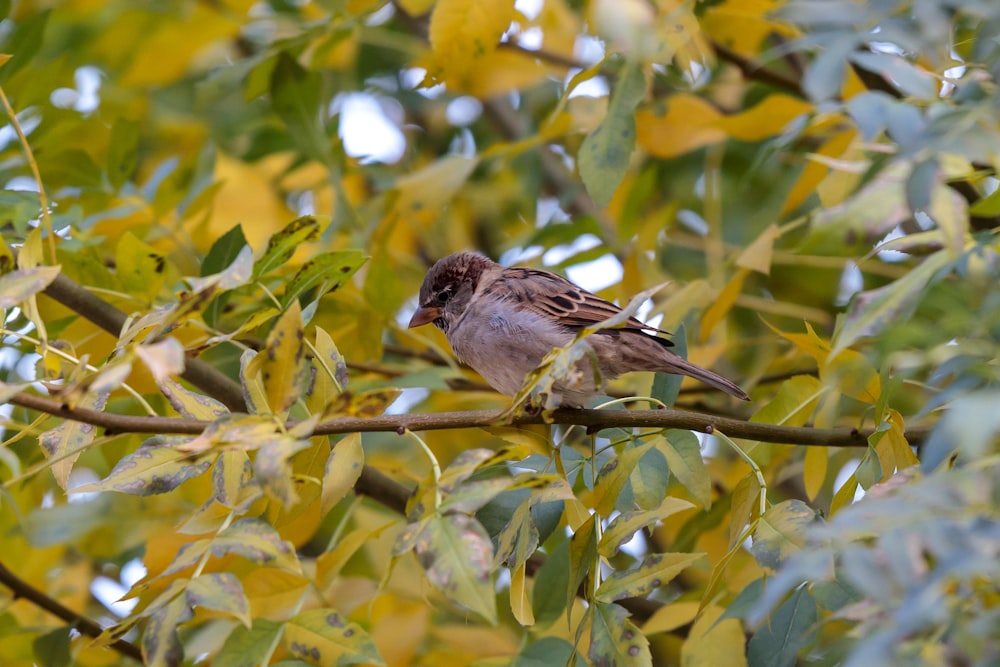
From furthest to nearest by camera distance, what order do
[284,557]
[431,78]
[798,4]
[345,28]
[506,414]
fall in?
[345,28] → [431,78] → [506,414] → [284,557] → [798,4]

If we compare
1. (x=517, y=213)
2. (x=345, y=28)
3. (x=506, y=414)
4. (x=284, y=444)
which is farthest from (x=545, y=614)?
(x=517, y=213)

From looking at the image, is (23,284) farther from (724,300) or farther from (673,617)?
(724,300)

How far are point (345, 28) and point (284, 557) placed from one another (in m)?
1.94

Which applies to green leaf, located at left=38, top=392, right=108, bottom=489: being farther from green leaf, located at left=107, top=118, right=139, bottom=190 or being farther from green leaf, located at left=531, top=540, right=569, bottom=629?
green leaf, located at left=107, top=118, right=139, bottom=190

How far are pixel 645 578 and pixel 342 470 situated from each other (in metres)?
Answer: 0.57

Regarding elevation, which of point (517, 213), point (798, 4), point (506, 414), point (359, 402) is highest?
point (798, 4)

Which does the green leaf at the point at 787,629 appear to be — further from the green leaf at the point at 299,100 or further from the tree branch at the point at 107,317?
the green leaf at the point at 299,100

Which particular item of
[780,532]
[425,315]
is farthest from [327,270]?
[425,315]

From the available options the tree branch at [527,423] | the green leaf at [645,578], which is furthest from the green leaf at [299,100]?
the green leaf at [645,578]

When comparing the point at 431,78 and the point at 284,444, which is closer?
the point at 284,444

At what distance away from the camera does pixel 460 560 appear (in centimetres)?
141

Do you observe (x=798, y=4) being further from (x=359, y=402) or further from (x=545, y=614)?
(x=545, y=614)

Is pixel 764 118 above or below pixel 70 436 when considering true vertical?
below

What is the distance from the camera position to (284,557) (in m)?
1.52
